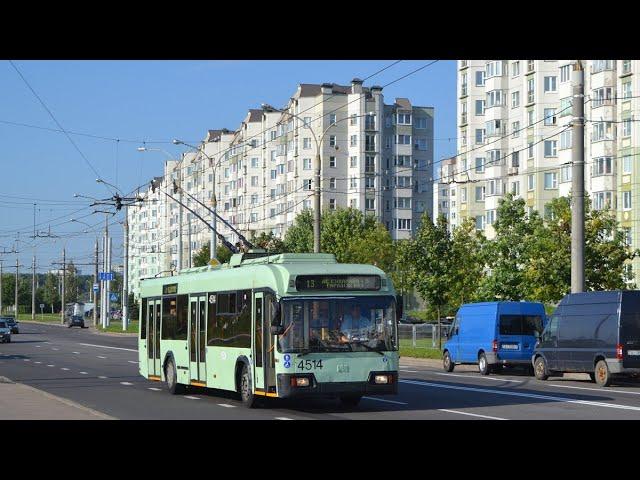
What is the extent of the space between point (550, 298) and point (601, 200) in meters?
29.3

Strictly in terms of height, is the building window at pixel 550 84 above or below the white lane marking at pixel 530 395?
above

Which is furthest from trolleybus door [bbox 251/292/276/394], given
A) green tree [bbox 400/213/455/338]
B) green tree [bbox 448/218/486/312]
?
green tree [bbox 400/213/455/338]

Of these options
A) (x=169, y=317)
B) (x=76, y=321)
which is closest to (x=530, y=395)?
(x=169, y=317)

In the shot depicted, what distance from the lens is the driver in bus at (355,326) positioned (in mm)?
21719

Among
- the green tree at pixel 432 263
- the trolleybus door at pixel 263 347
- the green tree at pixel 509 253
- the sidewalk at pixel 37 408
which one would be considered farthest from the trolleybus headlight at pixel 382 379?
the green tree at pixel 432 263

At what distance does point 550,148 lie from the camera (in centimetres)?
8494

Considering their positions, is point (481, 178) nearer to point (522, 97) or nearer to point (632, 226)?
point (522, 97)

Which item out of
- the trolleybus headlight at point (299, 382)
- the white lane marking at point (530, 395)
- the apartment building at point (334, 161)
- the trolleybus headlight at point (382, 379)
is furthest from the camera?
the apartment building at point (334, 161)

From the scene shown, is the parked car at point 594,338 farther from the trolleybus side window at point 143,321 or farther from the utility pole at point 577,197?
the trolleybus side window at point 143,321

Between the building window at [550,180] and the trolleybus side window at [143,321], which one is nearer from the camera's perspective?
the trolleybus side window at [143,321]

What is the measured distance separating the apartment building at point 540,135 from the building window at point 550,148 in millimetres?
69

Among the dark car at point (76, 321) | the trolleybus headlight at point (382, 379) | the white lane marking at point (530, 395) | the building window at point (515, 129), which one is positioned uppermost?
the building window at point (515, 129)

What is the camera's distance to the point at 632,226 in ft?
231
